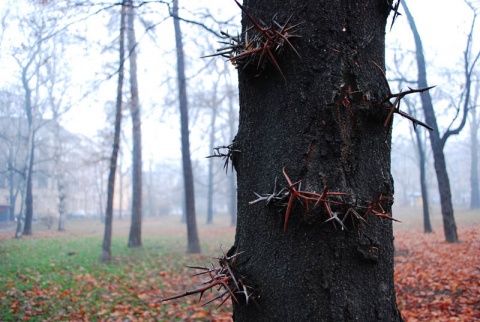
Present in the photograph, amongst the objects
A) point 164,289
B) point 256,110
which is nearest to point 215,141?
point 164,289

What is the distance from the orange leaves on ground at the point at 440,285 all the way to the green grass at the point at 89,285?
129 inches

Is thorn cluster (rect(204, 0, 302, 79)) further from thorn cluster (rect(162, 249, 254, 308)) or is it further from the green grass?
the green grass

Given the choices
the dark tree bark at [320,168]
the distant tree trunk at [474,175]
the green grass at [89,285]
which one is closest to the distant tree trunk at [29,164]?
the green grass at [89,285]

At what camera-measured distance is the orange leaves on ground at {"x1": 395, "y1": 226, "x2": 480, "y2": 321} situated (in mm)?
4945

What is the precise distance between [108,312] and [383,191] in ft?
19.7

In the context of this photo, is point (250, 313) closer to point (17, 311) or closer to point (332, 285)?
point (332, 285)

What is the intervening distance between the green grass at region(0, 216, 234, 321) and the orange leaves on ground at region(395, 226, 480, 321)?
3278mm

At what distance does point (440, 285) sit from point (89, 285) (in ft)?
24.3

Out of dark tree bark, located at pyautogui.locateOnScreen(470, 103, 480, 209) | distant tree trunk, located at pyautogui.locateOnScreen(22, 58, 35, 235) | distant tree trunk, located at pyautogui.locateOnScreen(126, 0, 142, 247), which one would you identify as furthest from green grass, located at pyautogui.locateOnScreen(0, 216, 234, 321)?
dark tree bark, located at pyautogui.locateOnScreen(470, 103, 480, 209)

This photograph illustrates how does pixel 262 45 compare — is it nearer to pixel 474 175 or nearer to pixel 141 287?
pixel 141 287

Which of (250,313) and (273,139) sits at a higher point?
(273,139)

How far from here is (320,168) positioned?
1179 millimetres

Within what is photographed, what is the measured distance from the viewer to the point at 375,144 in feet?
4.25

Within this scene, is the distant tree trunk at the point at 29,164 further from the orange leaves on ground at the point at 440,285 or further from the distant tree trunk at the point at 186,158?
the orange leaves on ground at the point at 440,285
